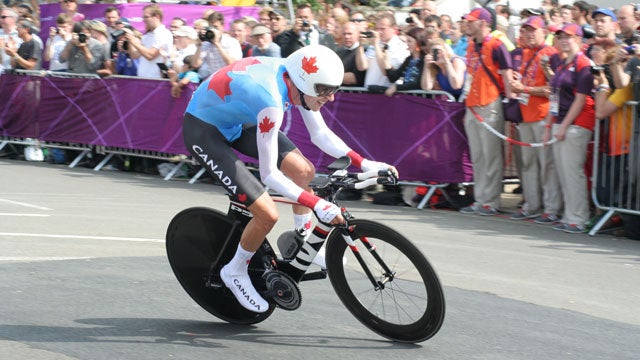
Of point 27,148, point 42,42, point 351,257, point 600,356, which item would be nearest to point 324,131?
point 351,257

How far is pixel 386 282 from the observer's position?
623 centimetres

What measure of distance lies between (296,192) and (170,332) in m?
1.33

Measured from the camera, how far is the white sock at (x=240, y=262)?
648 cm

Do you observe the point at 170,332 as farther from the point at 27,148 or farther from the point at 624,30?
the point at 27,148

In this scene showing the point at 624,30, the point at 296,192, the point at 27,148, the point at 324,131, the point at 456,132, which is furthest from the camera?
the point at 27,148

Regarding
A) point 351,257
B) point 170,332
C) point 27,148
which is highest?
point 351,257

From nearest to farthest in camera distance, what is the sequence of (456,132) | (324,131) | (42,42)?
(324,131)
(456,132)
(42,42)

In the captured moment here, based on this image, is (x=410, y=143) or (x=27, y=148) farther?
(x=27, y=148)

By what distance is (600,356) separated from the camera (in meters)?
6.24

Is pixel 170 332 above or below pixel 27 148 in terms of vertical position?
above

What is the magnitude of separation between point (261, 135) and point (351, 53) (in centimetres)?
694

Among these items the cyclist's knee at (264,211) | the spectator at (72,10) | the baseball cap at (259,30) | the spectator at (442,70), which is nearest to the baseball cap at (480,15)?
the spectator at (442,70)

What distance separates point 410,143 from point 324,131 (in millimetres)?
5962

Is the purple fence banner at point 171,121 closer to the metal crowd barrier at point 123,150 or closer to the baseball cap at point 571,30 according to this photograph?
the metal crowd barrier at point 123,150
